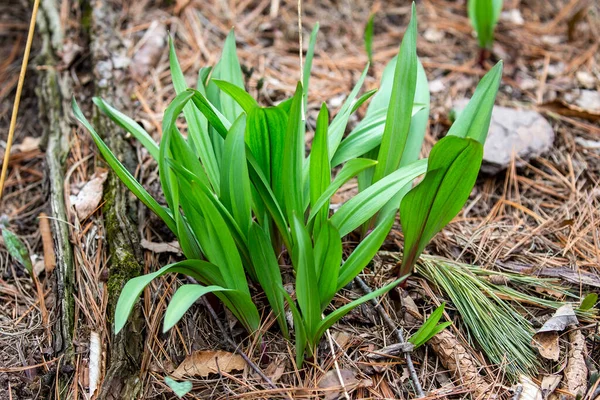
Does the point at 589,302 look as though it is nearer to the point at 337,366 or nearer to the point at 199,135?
the point at 337,366

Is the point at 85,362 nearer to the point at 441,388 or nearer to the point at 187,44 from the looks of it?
the point at 441,388

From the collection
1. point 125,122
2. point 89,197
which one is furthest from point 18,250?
point 125,122

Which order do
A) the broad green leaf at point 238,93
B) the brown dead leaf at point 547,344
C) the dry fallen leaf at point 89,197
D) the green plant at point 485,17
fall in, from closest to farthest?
the broad green leaf at point 238,93 < the brown dead leaf at point 547,344 < the dry fallen leaf at point 89,197 < the green plant at point 485,17

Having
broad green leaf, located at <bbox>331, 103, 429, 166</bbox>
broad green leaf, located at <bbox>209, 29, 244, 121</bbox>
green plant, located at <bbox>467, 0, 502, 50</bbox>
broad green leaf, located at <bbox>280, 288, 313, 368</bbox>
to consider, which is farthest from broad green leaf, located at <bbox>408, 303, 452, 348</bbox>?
green plant, located at <bbox>467, 0, 502, 50</bbox>

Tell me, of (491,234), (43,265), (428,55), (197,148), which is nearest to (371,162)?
(197,148)

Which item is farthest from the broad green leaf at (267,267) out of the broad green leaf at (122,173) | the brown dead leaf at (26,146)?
the brown dead leaf at (26,146)

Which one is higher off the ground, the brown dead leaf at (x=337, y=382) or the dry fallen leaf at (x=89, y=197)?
the dry fallen leaf at (x=89, y=197)

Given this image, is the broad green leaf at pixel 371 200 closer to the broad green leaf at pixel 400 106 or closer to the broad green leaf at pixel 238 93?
the broad green leaf at pixel 400 106
